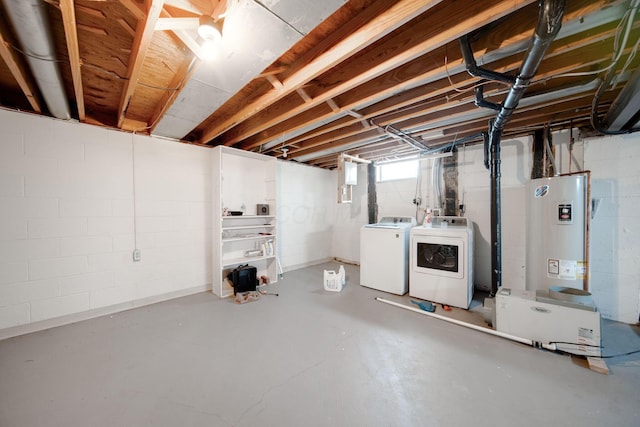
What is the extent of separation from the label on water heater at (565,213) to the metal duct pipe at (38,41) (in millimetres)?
4199

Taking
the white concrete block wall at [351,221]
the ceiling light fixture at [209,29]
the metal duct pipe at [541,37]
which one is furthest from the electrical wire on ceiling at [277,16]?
the white concrete block wall at [351,221]

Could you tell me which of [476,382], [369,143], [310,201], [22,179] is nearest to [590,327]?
[476,382]

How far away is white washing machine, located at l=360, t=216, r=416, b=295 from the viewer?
3266 millimetres

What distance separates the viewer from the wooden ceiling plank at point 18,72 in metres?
1.39

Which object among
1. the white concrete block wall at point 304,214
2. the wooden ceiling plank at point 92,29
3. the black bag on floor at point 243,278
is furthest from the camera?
the white concrete block wall at point 304,214

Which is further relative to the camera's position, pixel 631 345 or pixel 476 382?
pixel 631 345

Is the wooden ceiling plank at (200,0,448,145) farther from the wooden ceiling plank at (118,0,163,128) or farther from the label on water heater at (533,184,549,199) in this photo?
the label on water heater at (533,184,549,199)

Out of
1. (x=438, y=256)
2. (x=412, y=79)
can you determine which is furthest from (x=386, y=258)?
(x=412, y=79)

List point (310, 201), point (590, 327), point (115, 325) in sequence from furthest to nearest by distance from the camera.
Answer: point (310, 201)
point (115, 325)
point (590, 327)

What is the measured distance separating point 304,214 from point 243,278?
2.09m

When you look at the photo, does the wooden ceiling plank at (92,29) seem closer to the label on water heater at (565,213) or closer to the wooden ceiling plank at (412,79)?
the wooden ceiling plank at (412,79)

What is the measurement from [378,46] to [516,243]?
3.32m

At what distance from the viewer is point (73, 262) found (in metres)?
2.49

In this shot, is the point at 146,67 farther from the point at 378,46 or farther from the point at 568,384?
the point at 568,384
